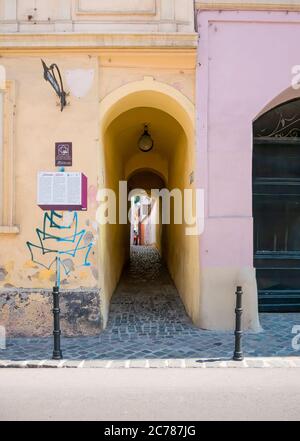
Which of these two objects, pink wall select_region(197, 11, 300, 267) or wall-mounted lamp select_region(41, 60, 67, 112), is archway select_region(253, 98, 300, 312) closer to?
pink wall select_region(197, 11, 300, 267)

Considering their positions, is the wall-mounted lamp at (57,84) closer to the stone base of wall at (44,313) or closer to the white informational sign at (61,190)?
the white informational sign at (61,190)

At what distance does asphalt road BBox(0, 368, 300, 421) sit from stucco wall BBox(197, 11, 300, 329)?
2320 millimetres

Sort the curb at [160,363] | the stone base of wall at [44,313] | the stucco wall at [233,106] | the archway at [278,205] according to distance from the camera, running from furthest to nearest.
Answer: the archway at [278,205], the stucco wall at [233,106], the stone base of wall at [44,313], the curb at [160,363]

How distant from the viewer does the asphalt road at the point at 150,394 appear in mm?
3662

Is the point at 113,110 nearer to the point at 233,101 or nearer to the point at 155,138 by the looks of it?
the point at 233,101

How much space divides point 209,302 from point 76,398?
3109 mm

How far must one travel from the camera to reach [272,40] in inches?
268

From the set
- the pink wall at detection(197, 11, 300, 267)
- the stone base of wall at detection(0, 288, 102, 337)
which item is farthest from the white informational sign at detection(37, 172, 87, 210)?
the pink wall at detection(197, 11, 300, 267)

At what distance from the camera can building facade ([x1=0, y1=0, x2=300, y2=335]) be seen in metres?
6.48

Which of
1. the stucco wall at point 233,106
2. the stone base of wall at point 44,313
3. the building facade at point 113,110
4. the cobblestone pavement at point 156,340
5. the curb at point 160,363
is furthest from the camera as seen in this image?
the stucco wall at point 233,106

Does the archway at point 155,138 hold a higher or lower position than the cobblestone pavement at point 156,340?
higher

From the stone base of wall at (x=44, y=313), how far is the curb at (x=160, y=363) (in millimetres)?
1166

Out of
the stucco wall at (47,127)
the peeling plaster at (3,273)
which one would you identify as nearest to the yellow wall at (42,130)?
the stucco wall at (47,127)

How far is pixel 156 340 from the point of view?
605 centimetres
